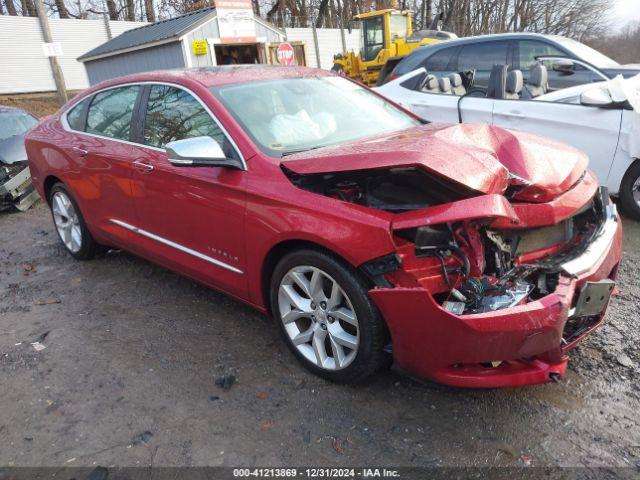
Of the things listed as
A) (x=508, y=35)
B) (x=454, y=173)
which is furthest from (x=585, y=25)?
(x=454, y=173)

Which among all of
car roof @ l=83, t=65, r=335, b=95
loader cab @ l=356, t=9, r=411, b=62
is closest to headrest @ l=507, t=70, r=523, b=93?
car roof @ l=83, t=65, r=335, b=95

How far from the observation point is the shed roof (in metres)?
15.9

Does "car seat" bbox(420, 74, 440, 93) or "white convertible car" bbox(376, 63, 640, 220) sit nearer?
"white convertible car" bbox(376, 63, 640, 220)

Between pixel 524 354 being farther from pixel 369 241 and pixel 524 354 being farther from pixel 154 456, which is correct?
pixel 154 456

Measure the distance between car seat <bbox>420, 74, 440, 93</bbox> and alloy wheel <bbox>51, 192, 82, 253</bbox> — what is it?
404 cm

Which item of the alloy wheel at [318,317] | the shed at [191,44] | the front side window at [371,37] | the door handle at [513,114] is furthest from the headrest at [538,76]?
the shed at [191,44]

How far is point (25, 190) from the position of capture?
271 inches

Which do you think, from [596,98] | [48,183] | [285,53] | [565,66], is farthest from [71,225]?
[285,53]

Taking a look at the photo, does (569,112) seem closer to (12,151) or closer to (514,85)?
(514,85)

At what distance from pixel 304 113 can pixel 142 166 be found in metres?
1.14

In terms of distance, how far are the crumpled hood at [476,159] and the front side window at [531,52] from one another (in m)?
3.86

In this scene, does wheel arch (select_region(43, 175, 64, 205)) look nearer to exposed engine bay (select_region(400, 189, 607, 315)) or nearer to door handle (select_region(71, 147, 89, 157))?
door handle (select_region(71, 147, 89, 157))

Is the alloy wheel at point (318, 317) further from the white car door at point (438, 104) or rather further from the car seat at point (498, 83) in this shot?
the car seat at point (498, 83)

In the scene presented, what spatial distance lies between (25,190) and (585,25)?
2941 cm
